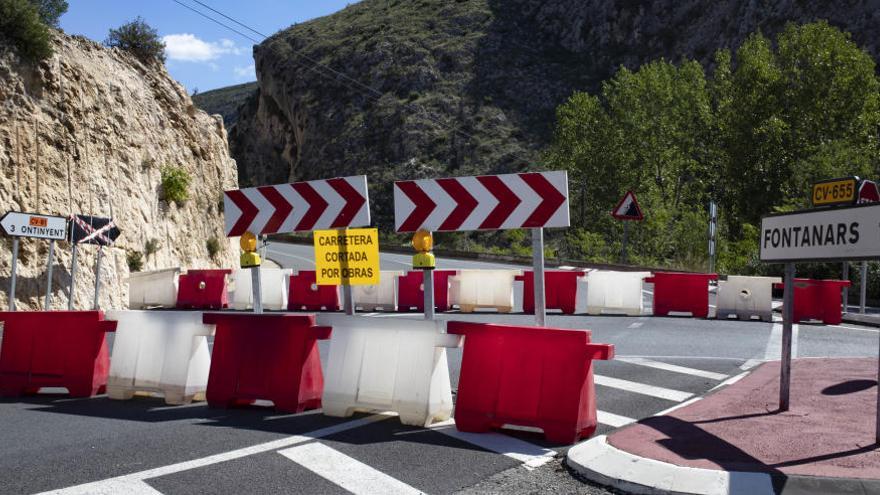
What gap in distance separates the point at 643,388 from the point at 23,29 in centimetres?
1984

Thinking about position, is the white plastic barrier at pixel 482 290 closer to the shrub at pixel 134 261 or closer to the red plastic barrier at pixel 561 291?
the red plastic barrier at pixel 561 291

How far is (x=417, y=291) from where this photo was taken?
20719mm

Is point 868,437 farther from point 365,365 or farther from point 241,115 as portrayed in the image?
point 241,115

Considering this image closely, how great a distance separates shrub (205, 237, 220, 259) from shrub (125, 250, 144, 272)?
5.84 meters

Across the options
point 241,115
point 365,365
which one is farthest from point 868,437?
point 241,115

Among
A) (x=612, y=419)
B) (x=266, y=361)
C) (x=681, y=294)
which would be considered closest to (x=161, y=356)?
(x=266, y=361)

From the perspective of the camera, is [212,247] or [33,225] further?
[212,247]

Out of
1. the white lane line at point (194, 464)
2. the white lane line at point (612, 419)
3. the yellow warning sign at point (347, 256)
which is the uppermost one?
the yellow warning sign at point (347, 256)

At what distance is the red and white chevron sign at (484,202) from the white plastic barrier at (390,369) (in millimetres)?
1268

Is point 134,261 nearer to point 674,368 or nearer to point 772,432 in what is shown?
point 674,368

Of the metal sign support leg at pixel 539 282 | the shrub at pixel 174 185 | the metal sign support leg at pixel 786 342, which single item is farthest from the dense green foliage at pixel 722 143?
the metal sign support leg at pixel 539 282

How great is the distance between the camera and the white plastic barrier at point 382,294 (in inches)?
817

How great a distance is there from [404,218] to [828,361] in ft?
18.7

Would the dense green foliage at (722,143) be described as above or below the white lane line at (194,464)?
above
